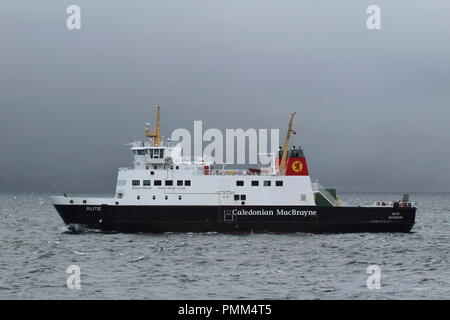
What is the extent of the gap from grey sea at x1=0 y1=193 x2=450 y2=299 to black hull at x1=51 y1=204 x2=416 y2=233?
700 millimetres

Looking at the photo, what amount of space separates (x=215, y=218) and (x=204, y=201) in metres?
1.25

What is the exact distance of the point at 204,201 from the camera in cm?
4278

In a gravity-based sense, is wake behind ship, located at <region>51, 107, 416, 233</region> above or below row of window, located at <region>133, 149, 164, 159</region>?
below

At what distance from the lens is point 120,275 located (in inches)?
1117

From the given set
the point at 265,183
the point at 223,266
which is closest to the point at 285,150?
the point at 265,183

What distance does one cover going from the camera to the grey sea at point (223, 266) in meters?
25.2

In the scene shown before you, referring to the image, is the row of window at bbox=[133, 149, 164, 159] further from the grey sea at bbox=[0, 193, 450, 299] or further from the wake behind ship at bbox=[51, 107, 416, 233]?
the grey sea at bbox=[0, 193, 450, 299]

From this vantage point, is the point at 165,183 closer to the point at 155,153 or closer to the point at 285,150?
the point at 155,153

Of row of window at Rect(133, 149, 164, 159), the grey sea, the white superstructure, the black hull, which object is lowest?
the grey sea

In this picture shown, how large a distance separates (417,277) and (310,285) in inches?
211

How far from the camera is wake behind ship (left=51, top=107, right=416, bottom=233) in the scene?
140ft

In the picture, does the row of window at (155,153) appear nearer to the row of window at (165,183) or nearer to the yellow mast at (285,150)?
the row of window at (165,183)

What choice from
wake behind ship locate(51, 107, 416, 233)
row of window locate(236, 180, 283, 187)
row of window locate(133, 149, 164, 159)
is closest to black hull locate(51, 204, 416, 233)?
wake behind ship locate(51, 107, 416, 233)
